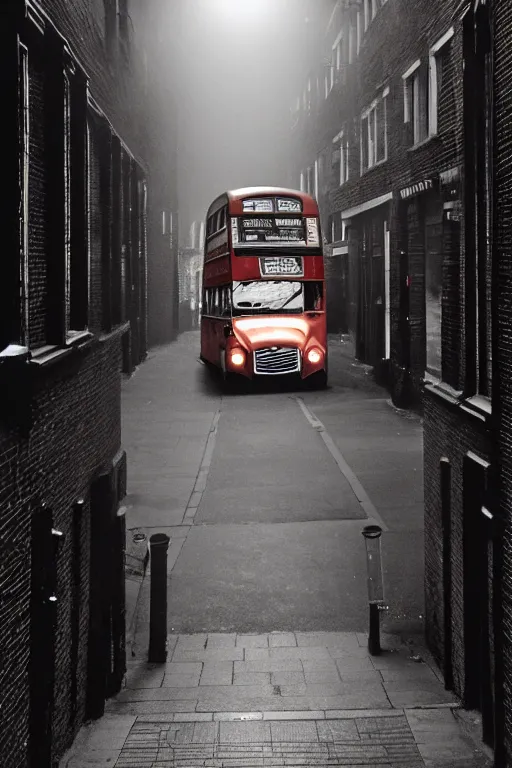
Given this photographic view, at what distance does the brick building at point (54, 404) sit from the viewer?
4227mm

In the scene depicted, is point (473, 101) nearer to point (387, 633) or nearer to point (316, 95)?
point (387, 633)

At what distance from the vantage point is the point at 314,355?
20484 millimetres

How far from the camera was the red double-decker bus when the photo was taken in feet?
63.4

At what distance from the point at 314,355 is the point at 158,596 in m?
14.1

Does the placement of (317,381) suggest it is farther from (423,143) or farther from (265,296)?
(423,143)

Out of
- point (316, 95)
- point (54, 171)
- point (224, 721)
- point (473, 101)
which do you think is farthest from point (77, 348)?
point (316, 95)

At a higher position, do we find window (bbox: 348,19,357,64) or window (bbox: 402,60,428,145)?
window (bbox: 348,19,357,64)

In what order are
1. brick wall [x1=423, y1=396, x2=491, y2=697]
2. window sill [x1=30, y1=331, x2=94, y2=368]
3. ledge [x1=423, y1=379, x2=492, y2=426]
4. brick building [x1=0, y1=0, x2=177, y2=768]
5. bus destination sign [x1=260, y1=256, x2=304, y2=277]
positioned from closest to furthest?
1. brick building [x1=0, y1=0, x2=177, y2=768]
2. window sill [x1=30, y1=331, x2=94, y2=368]
3. ledge [x1=423, y1=379, x2=492, y2=426]
4. brick wall [x1=423, y1=396, x2=491, y2=697]
5. bus destination sign [x1=260, y1=256, x2=304, y2=277]

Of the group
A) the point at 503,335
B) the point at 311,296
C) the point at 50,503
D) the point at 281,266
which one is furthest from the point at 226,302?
the point at 503,335

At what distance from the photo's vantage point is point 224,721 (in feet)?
18.3

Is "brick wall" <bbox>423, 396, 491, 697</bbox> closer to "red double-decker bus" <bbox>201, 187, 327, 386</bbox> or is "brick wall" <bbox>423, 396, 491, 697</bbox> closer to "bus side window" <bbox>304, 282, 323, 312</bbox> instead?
"red double-decker bus" <bbox>201, 187, 327, 386</bbox>

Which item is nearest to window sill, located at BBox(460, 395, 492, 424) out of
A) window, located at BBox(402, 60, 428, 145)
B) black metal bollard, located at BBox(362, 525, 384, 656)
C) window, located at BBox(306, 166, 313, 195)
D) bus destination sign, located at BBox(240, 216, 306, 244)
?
black metal bollard, located at BBox(362, 525, 384, 656)

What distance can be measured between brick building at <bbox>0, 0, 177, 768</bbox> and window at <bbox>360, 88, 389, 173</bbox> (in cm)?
1313

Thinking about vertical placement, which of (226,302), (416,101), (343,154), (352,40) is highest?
(352,40)
